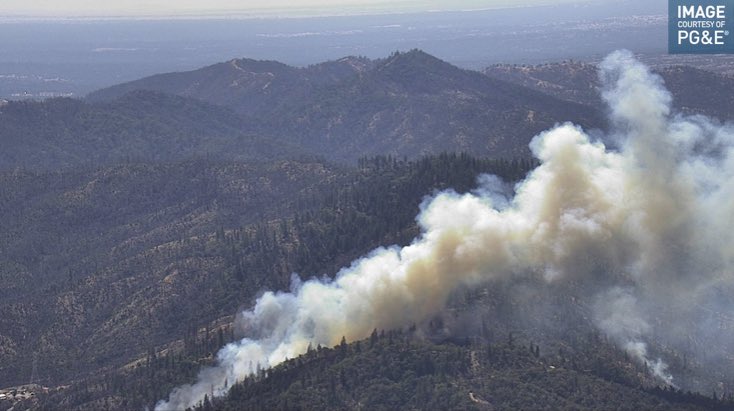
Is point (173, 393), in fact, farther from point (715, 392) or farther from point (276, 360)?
point (715, 392)

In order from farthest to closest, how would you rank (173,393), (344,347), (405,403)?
(173,393) < (344,347) < (405,403)

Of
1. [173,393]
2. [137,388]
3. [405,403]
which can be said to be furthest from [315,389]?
[137,388]

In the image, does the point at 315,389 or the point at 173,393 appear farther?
the point at 173,393

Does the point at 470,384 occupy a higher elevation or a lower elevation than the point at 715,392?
higher

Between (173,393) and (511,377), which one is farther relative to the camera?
(173,393)

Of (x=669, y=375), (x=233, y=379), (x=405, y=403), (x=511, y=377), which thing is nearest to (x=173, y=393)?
(x=233, y=379)

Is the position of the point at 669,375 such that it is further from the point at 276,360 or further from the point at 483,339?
the point at 276,360

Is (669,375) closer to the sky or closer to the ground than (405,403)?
closer to the ground

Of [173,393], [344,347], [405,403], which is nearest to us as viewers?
[405,403]
